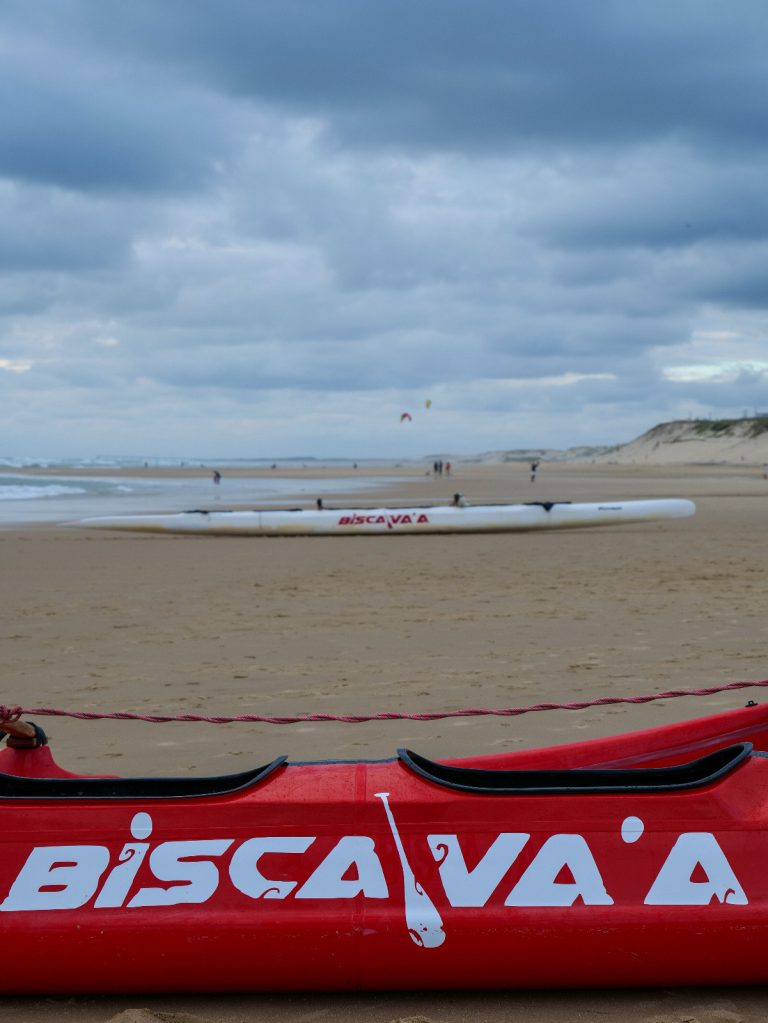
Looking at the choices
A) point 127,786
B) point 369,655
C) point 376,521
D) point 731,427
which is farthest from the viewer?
point 731,427

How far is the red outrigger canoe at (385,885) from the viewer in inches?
88.2

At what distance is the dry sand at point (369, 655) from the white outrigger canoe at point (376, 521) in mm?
2722

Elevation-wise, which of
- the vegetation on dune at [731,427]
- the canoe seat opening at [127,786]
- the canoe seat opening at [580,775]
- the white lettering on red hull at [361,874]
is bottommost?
the white lettering on red hull at [361,874]

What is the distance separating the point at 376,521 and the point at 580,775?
41.1 ft

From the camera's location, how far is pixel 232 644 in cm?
641

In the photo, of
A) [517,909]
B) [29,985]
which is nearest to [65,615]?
[29,985]

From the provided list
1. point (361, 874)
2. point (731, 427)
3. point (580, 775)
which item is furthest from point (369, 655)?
point (731, 427)

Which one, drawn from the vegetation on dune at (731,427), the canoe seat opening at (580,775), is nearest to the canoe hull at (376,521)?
the canoe seat opening at (580,775)

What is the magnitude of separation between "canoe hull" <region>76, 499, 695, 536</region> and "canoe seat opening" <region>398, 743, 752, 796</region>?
12.4m

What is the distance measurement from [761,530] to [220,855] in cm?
1395

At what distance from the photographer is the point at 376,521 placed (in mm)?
14984

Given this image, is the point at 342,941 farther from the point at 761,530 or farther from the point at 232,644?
the point at 761,530

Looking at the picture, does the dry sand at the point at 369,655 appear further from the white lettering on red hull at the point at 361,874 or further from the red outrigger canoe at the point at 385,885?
the white lettering on red hull at the point at 361,874

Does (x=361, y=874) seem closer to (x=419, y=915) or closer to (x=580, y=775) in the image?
(x=419, y=915)
